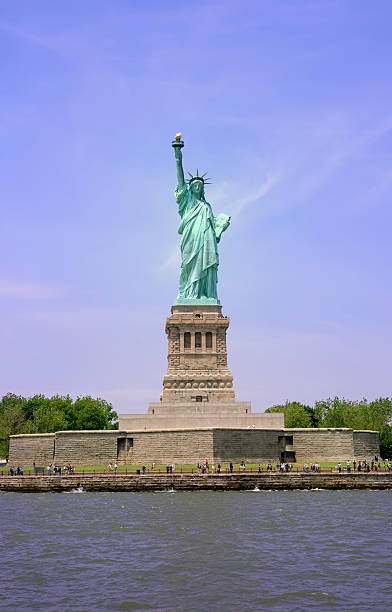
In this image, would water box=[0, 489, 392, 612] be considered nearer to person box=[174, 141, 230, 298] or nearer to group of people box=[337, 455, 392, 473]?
group of people box=[337, 455, 392, 473]

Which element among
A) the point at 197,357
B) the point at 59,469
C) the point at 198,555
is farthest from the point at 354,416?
the point at 198,555

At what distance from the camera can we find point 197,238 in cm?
6475

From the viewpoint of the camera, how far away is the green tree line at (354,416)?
75.0 metres

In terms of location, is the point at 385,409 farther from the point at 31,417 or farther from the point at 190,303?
the point at 31,417

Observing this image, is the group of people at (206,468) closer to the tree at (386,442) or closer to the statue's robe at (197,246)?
Result: the statue's robe at (197,246)

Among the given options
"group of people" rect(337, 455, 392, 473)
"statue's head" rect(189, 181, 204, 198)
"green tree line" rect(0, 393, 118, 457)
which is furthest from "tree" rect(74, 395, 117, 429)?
"group of people" rect(337, 455, 392, 473)

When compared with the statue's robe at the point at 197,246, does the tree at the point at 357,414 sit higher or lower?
lower

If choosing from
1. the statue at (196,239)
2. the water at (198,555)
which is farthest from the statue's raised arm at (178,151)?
the water at (198,555)

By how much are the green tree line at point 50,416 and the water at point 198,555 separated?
3493cm

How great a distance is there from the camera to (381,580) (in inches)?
800

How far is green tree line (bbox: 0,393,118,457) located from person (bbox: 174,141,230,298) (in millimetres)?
22603

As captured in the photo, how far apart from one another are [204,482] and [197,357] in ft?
55.9

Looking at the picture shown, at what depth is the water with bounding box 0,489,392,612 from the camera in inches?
726

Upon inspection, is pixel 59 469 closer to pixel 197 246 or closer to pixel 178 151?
pixel 197 246
